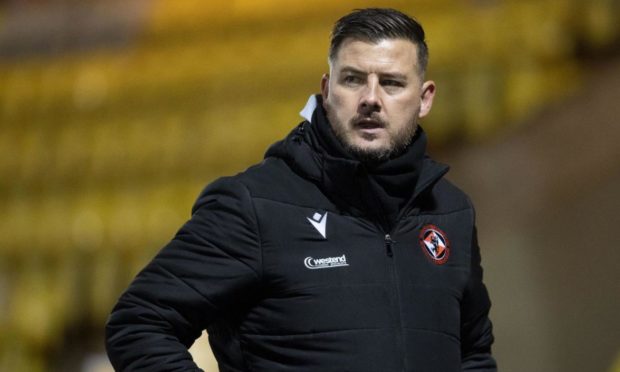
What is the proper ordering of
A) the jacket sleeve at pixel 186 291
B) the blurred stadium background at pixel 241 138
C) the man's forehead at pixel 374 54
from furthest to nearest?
the blurred stadium background at pixel 241 138
the man's forehead at pixel 374 54
the jacket sleeve at pixel 186 291

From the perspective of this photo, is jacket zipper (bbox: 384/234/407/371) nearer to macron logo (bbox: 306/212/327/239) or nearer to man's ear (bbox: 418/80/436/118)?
macron logo (bbox: 306/212/327/239)

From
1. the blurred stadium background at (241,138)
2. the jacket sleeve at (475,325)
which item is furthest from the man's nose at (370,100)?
the blurred stadium background at (241,138)

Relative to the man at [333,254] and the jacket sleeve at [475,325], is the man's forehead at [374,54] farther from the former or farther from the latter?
the jacket sleeve at [475,325]

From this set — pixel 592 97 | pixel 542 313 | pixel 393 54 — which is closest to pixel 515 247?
pixel 542 313

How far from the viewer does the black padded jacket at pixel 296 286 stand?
1122 mm

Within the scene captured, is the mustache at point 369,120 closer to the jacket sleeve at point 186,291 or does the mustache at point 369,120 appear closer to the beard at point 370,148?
the beard at point 370,148

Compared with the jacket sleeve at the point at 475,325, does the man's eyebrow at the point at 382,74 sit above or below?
above

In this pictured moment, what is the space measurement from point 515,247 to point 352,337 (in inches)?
70.1

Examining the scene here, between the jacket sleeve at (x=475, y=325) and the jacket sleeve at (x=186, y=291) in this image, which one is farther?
the jacket sleeve at (x=475, y=325)

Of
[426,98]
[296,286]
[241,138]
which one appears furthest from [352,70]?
[241,138]

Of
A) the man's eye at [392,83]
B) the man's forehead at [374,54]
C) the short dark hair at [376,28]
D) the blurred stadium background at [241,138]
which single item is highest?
the short dark hair at [376,28]

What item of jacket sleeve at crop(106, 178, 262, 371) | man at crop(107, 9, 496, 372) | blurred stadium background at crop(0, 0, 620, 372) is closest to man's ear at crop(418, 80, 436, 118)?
man at crop(107, 9, 496, 372)

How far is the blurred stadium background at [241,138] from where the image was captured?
277cm

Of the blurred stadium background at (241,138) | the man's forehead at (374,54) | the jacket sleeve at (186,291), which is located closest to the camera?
the jacket sleeve at (186,291)
